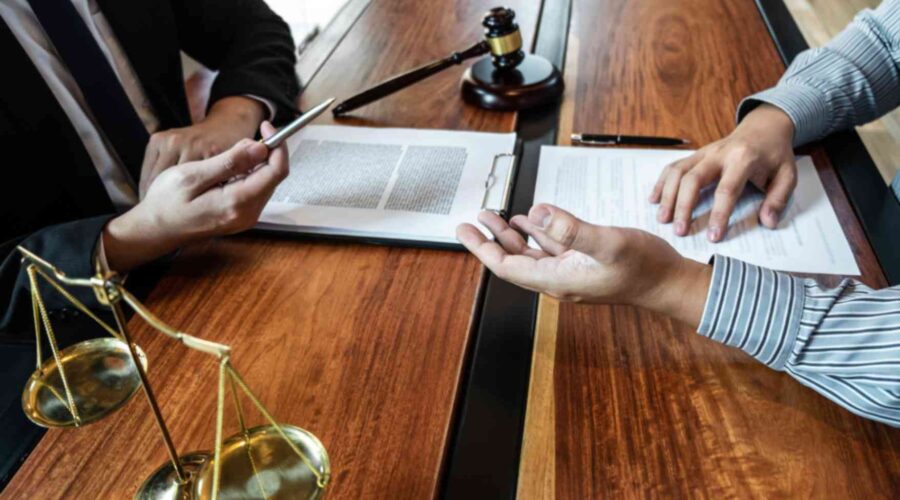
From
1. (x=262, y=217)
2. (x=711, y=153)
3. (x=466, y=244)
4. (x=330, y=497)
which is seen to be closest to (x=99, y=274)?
(x=330, y=497)

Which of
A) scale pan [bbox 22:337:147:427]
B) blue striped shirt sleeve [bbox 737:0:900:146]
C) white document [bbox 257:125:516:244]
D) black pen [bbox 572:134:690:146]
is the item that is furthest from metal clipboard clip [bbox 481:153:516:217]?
scale pan [bbox 22:337:147:427]

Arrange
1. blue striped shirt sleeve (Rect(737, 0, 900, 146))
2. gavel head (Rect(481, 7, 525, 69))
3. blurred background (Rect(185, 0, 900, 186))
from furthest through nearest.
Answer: blurred background (Rect(185, 0, 900, 186)) → gavel head (Rect(481, 7, 525, 69)) → blue striped shirt sleeve (Rect(737, 0, 900, 146))

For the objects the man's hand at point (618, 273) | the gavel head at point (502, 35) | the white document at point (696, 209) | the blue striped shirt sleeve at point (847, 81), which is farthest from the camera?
the gavel head at point (502, 35)

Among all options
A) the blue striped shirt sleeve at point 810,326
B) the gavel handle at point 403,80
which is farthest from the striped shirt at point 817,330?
the gavel handle at point 403,80

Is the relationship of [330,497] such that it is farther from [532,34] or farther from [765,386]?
[532,34]

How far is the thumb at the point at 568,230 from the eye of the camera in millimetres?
567

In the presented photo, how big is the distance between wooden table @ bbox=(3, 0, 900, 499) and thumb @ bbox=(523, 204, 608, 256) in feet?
0.43

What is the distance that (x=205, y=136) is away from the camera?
3.25 ft

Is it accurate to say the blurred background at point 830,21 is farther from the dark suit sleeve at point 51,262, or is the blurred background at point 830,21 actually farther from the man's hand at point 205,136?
the dark suit sleeve at point 51,262

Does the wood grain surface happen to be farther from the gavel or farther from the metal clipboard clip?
the gavel

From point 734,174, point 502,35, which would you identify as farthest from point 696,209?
point 502,35

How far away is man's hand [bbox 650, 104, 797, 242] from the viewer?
2.59 ft

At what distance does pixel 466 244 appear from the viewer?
2.31 feet

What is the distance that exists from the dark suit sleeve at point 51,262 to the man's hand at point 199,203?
33mm
